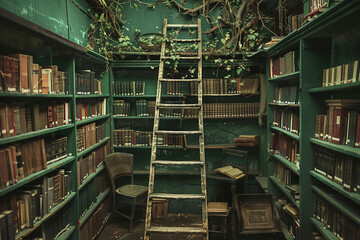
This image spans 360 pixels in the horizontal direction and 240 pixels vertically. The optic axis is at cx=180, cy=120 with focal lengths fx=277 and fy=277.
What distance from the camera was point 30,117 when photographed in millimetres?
2303

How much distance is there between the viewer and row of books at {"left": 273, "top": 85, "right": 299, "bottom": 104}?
3255 mm

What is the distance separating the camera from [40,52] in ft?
9.04

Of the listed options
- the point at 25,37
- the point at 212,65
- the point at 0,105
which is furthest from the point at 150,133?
the point at 0,105

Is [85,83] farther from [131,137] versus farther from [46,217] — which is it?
[46,217]

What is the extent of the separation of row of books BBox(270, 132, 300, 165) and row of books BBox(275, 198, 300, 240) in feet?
1.81

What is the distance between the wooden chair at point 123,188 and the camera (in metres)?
4.07

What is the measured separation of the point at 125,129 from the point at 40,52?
2258 mm

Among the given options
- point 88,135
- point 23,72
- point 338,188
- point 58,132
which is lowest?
point 338,188

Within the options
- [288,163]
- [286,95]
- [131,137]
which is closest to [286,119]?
[286,95]

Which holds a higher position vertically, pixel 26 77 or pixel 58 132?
pixel 26 77

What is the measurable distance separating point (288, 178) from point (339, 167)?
1277mm

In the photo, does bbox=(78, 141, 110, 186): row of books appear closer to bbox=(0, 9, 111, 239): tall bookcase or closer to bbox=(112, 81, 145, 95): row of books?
bbox=(0, 9, 111, 239): tall bookcase

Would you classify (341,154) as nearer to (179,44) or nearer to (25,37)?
(25,37)

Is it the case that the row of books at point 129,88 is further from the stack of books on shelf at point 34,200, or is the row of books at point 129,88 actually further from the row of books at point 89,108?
the stack of books on shelf at point 34,200
